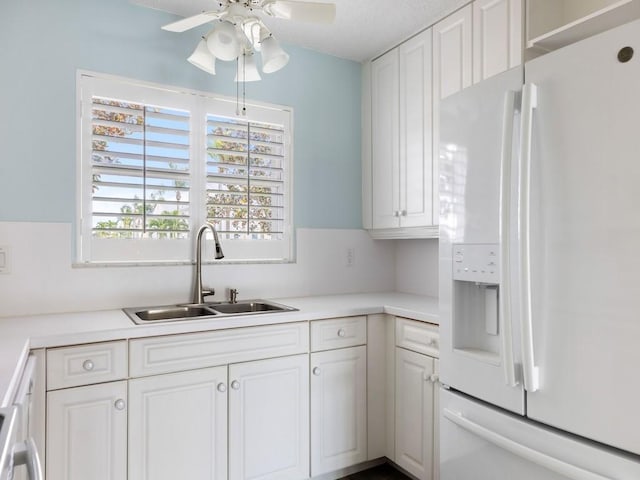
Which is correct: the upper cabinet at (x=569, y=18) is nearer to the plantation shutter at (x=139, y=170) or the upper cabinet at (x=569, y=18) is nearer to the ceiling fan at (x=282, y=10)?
the ceiling fan at (x=282, y=10)

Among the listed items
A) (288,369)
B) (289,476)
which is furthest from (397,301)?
(289,476)

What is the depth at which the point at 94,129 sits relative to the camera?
2137 millimetres

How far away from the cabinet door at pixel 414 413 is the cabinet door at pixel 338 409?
18 centimetres

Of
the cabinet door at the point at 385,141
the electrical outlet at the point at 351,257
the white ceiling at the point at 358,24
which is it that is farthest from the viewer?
the electrical outlet at the point at 351,257

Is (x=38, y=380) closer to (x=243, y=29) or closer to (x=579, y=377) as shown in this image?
(x=243, y=29)

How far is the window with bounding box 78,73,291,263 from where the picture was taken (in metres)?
2.14

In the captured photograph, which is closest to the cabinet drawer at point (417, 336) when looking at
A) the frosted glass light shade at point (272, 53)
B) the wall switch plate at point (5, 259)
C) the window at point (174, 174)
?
the window at point (174, 174)

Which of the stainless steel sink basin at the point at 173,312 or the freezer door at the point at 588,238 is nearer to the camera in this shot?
→ the freezer door at the point at 588,238

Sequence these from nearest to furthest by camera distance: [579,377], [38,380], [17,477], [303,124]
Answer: [579,377] < [17,477] < [38,380] < [303,124]

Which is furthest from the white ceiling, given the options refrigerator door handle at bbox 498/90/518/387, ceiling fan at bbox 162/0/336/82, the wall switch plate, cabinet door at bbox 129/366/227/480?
cabinet door at bbox 129/366/227/480

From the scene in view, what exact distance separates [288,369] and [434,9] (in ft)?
6.28

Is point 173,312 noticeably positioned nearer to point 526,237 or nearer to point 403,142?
point 403,142

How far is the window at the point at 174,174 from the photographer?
2.14 meters

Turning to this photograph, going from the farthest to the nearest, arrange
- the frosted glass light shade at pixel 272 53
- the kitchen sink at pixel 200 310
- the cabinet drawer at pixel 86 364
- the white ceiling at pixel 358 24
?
the white ceiling at pixel 358 24
the kitchen sink at pixel 200 310
the frosted glass light shade at pixel 272 53
the cabinet drawer at pixel 86 364
